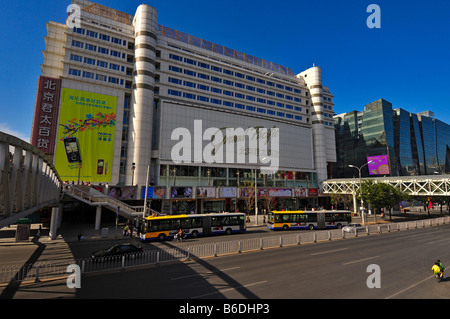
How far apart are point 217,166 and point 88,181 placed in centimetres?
2803

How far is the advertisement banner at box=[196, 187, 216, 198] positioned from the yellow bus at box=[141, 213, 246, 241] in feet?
63.2

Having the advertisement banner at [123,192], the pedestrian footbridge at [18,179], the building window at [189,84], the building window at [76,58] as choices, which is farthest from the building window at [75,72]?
the pedestrian footbridge at [18,179]

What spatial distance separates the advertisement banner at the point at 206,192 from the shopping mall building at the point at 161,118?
0.23m

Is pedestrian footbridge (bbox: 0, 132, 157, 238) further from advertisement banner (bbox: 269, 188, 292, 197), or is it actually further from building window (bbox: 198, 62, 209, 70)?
building window (bbox: 198, 62, 209, 70)

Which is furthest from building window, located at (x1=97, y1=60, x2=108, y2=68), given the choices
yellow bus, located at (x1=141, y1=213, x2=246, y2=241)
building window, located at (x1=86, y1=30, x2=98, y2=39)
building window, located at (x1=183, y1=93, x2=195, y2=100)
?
yellow bus, located at (x1=141, y1=213, x2=246, y2=241)

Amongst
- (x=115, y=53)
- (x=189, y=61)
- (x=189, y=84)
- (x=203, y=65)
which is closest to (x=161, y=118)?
(x=189, y=84)

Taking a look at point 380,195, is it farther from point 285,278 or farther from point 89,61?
point 89,61

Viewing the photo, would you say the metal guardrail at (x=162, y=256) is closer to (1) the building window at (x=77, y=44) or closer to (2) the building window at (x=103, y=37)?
(1) the building window at (x=77, y=44)

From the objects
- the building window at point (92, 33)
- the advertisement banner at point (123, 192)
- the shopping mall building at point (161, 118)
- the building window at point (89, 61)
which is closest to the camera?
the advertisement banner at point (123, 192)

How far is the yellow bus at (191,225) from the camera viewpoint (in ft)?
91.6

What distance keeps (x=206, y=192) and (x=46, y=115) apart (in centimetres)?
3467

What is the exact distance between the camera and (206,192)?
52.4m
